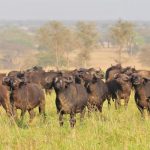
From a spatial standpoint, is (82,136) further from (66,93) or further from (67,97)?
(66,93)

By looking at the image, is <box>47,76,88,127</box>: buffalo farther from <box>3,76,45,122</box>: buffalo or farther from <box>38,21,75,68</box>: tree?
<box>38,21,75,68</box>: tree

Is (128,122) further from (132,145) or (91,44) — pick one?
(91,44)

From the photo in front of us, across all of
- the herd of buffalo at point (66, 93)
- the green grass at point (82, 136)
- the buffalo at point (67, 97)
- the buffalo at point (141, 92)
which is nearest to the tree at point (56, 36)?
the herd of buffalo at point (66, 93)

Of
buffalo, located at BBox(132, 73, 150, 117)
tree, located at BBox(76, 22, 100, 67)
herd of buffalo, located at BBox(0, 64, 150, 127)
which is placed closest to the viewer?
herd of buffalo, located at BBox(0, 64, 150, 127)

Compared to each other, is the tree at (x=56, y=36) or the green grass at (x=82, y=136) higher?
the green grass at (x=82, y=136)

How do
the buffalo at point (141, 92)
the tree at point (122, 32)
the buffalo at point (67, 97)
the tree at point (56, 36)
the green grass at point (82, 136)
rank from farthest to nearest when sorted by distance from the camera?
the tree at point (56, 36)
the tree at point (122, 32)
the buffalo at point (141, 92)
the buffalo at point (67, 97)
the green grass at point (82, 136)

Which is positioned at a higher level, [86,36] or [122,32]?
[122,32]

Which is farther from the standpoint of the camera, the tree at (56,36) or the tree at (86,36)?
the tree at (56,36)

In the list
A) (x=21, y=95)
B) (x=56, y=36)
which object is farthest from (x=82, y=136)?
(x=56, y=36)

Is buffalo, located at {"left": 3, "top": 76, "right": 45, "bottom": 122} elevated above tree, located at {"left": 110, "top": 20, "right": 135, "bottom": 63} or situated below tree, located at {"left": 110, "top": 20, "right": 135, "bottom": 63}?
above

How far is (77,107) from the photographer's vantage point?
12.1 m

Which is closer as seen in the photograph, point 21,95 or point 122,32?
point 21,95

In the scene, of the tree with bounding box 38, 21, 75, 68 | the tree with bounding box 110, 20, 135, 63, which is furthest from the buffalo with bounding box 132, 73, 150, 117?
the tree with bounding box 38, 21, 75, 68

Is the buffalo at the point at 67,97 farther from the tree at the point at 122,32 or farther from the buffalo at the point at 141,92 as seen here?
the tree at the point at 122,32
